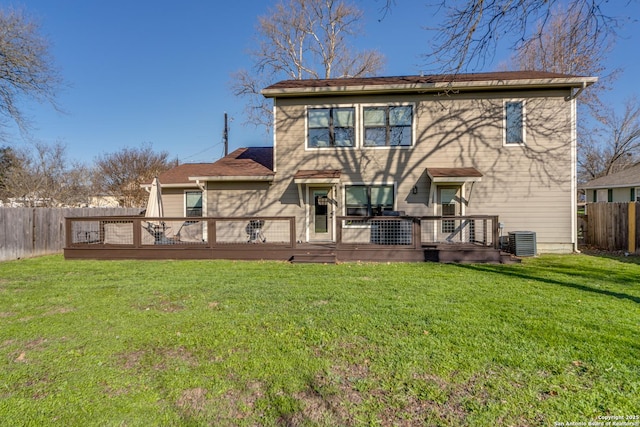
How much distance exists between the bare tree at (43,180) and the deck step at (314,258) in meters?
17.8

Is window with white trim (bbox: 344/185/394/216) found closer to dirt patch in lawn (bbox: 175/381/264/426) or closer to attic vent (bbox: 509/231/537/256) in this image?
attic vent (bbox: 509/231/537/256)

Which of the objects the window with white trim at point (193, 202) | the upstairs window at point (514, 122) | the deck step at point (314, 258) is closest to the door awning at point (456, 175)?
the upstairs window at point (514, 122)

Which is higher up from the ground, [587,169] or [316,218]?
[587,169]

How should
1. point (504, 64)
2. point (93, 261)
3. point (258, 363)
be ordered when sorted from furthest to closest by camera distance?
point (504, 64)
point (93, 261)
point (258, 363)

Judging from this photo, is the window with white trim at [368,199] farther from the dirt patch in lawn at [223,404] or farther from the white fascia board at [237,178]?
the dirt patch in lawn at [223,404]

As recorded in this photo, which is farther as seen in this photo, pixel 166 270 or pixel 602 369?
pixel 166 270

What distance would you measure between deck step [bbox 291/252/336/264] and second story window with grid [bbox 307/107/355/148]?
3772 mm

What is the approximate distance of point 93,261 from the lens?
8.64 meters

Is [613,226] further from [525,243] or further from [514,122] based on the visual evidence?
[514,122]

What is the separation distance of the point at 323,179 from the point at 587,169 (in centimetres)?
3570

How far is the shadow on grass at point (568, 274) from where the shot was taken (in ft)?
17.0

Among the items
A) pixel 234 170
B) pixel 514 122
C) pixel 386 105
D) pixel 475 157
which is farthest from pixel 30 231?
pixel 514 122

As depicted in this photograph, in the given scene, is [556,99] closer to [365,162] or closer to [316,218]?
[365,162]

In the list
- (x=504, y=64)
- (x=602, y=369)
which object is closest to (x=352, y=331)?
(x=602, y=369)
